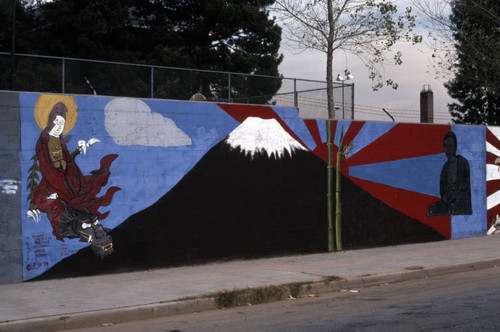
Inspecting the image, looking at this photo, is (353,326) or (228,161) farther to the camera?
(228,161)

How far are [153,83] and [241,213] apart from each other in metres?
3.37

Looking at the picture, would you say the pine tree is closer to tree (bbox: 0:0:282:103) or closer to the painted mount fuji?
tree (bbox: 0:0:282:103)

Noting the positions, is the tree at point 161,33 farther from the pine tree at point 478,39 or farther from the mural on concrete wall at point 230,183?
the mural on concrete wall at point 230,183

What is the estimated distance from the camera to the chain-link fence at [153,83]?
1255cm

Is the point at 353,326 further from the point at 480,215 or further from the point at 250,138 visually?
the point at 480,215

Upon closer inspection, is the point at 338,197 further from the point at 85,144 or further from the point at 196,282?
the point at 85,144

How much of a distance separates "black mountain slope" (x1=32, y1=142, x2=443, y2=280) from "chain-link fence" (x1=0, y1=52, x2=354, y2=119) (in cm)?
165

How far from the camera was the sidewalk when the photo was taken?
9.16 meters

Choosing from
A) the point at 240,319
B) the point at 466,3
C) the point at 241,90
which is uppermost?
the point at 466,3

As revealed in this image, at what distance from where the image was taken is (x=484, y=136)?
19.6 meters

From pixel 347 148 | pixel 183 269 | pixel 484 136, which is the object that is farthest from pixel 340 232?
pixel 484 136

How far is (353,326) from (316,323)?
0.54 m

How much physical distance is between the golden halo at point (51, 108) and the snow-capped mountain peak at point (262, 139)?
348 centimetres

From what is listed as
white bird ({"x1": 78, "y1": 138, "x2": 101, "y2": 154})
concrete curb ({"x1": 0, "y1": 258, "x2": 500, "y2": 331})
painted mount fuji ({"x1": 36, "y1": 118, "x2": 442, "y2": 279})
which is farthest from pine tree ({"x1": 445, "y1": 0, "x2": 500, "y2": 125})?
white bird ({"x1": 78, "y1": 138, "x2": 101, "y2": 154})
